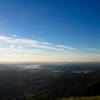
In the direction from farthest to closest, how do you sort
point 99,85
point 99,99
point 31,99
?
point 99,85 → point 31,99 → point 99,99

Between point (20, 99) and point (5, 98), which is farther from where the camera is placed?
point (5, 98)

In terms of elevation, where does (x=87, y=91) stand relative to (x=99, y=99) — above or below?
below

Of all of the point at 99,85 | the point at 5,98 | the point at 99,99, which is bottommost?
the point at 5,98

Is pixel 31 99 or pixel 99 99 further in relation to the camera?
pixel 31 99

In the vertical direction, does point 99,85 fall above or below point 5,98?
above

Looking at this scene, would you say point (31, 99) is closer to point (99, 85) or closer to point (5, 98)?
point (5, 98)

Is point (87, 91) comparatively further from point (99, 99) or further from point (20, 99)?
point (99, 99)

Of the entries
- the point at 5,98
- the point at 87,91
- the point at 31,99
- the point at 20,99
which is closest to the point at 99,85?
the point at 87,91

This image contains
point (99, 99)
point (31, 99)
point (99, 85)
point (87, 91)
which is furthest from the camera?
point (99, 85)

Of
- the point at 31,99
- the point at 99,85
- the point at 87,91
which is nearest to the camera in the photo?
the point at 31,99

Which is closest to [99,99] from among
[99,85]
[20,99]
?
[20,99]
